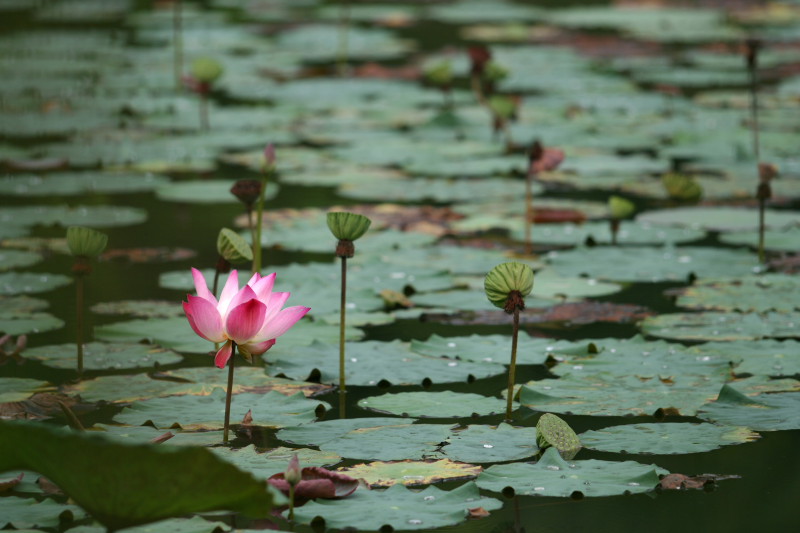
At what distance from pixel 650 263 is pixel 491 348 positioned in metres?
0.92

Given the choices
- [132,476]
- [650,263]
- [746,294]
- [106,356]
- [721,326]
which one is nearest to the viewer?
[132,476]

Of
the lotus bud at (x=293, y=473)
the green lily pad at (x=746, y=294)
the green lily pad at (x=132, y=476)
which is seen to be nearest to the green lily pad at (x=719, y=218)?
the green lily pad at (x=746, y=294)

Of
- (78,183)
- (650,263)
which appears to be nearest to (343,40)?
(78,183)

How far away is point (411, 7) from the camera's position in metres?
11.4

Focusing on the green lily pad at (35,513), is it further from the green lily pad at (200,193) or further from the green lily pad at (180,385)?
the green lily pad at (200,193)

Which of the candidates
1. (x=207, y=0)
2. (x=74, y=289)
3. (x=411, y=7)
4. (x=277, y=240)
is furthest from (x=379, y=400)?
(x=207, y=0)

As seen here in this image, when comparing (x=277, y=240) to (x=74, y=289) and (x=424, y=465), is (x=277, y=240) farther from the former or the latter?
(x=424, y=465)

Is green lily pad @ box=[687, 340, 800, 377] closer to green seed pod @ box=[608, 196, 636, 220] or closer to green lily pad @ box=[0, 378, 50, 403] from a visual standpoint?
green seed pod @ box=[608, 196, 636, 220]

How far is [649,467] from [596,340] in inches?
33.9

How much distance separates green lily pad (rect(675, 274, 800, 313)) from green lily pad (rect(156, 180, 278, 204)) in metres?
1.79

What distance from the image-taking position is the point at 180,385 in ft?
8.64

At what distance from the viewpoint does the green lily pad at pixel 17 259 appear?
12.0ft

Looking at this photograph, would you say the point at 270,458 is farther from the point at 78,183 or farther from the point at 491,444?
the point at 78,183

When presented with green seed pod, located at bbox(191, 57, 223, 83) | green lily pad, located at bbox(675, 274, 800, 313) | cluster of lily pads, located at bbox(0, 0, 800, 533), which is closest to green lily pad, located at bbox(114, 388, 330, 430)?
cluster of lily pads, located at bbox(0, 0, 800, 533)
